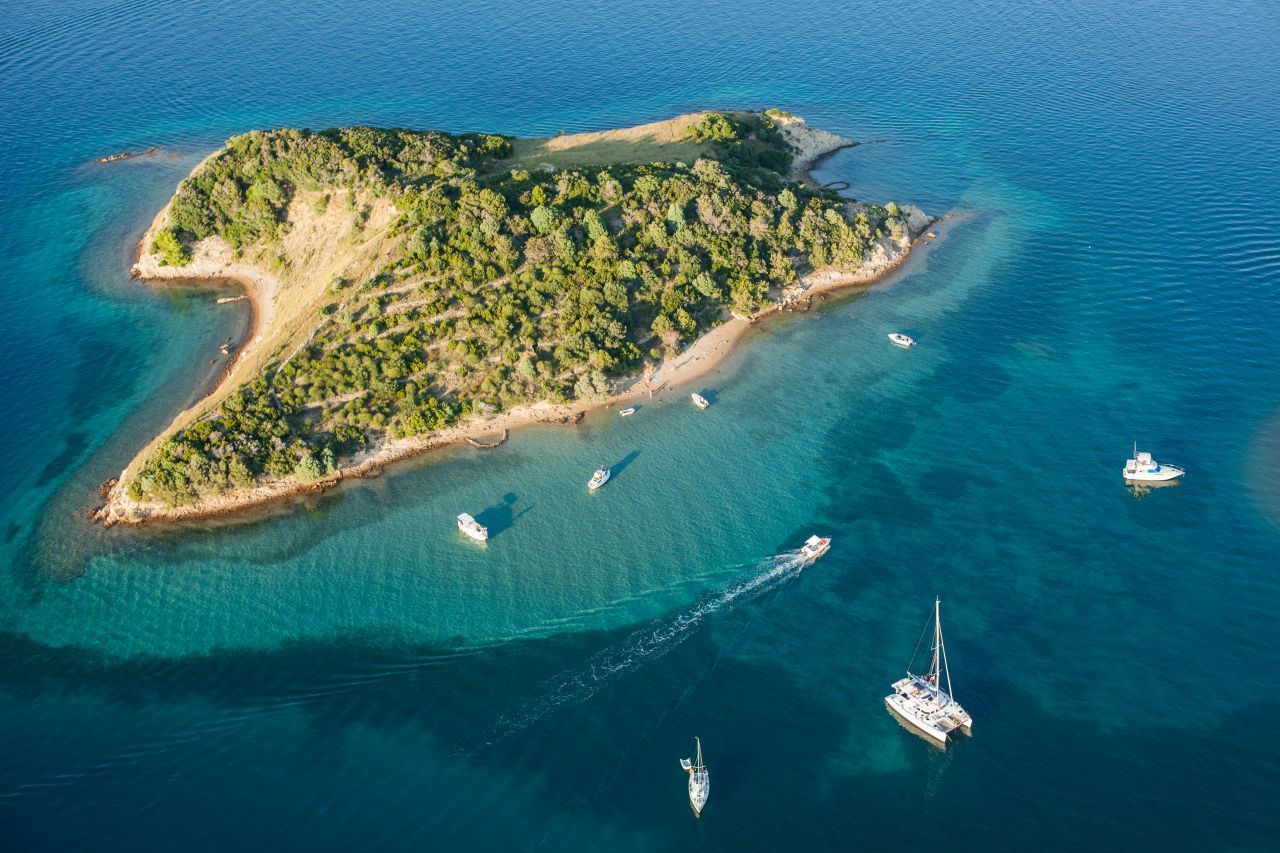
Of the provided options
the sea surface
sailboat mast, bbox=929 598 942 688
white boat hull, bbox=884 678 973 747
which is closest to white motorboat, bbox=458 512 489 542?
the sea surface

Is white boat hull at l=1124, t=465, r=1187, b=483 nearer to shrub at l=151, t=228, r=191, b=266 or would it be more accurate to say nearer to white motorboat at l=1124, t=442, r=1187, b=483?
white motorboat at l=1124, t=442, r=1187, b=483

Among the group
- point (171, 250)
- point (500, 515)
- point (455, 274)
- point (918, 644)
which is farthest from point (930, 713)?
point (171, 250)

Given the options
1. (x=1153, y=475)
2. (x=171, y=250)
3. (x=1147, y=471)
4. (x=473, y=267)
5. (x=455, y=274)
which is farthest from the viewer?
(x=171, y=250)

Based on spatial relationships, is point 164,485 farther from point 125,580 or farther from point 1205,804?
point 1205,804

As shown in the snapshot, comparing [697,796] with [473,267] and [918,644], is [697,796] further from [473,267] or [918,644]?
[473,267]

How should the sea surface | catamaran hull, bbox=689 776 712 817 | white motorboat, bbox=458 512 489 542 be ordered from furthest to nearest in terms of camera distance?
white motorboat, bbox=458 512 489 542
the sea surface
catamaran hull, bbox=689 776 712 817

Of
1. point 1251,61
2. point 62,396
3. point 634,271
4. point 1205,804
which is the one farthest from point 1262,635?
point 1251,61
